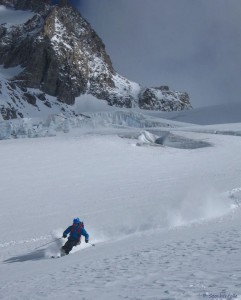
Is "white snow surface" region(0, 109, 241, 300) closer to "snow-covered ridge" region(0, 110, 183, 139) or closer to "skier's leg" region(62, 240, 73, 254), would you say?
"skier's leg" region(62, 240, 73, 254)

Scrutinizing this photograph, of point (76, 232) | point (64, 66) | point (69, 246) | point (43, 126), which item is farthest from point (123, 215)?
point (64, 66)

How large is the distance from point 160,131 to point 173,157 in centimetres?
1156

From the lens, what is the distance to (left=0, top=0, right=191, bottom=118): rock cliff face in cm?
15725

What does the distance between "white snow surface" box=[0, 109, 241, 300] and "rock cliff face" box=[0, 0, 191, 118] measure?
116430mm

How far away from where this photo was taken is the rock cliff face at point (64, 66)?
157250mm

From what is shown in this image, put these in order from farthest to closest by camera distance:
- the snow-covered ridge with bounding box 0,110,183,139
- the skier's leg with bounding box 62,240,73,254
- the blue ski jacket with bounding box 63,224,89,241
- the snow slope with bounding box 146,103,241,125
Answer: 1. the snow slope with bounding box 146,103,241,125
2. the snow-covered ridge with bounding box 0,110,183,139
3. the blue ski jacket with bounding box 63,224,89,241
4. the skier's leg with bounding box 62,240,73,254

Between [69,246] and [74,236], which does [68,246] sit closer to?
[69,246]

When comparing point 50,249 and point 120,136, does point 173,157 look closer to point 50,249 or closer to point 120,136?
point 120,136

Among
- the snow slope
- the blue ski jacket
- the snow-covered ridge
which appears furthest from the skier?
the snow slope

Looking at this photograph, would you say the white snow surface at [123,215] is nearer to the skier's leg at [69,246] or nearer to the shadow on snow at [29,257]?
the shadow on snow at [29,257]

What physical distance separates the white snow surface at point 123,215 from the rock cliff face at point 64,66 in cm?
11643

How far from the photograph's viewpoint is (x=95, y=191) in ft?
68.7

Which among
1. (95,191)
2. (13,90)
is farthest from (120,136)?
(13,90)

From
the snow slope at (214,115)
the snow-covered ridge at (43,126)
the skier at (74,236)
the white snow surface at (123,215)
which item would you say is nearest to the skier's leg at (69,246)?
the skier at (74,236)
